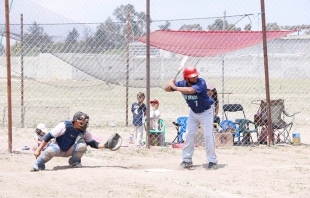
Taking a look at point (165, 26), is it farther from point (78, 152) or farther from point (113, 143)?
point (78, 152)

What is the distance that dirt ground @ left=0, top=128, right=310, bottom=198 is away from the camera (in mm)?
7828

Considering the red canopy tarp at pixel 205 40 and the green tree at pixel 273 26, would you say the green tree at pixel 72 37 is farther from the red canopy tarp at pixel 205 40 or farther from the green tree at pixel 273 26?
the green tree at pixel 273 26

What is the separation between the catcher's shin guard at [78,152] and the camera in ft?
32.3

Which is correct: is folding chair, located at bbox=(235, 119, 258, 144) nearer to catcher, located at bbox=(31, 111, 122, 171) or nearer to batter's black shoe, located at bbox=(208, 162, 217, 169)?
batter's black shoe, located at bbox=(208, 162, 217, 169)

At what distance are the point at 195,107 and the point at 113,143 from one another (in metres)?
1.40

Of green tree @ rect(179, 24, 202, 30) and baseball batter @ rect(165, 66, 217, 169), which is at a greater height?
green tree @ rect(179, 24, 202, 30)

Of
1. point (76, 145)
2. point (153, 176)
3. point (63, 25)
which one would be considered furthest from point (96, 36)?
point (153, 176)

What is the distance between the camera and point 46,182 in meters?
8.40

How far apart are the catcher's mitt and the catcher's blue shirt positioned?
4.16 ft

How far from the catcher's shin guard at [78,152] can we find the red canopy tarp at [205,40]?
4.75 m

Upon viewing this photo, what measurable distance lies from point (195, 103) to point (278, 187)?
2258mm

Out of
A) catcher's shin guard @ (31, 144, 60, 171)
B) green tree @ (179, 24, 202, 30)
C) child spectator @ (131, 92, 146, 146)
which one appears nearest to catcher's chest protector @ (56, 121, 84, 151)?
catcher's shin guard @ (31, 144, 60, 171)

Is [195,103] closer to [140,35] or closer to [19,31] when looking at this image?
[140,35]

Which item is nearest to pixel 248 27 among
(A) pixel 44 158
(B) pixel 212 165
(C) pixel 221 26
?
(C) pixel 221 26
